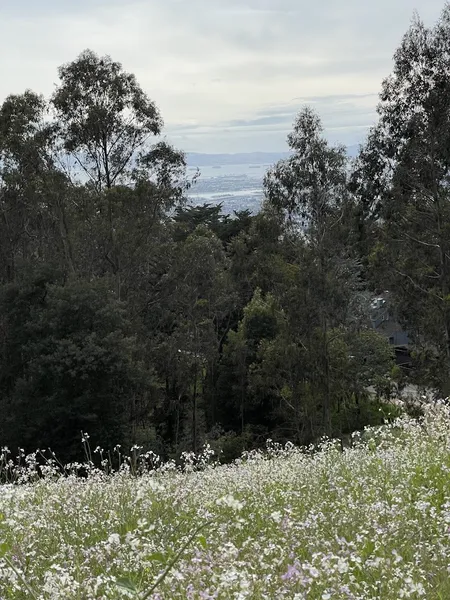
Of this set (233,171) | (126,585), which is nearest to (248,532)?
(126,585)

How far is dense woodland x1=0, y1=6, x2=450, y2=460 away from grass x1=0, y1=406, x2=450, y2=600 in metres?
14.3

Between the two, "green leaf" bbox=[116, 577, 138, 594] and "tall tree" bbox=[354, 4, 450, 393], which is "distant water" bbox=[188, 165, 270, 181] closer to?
"tall tree" bbox=[354, 4, 450, 393]

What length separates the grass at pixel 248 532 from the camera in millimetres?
2783

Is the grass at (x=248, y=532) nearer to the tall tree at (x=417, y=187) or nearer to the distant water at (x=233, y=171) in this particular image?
the tall tree at (x=417, y=187)

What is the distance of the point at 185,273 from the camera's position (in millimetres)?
27094

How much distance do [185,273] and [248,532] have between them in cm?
2292

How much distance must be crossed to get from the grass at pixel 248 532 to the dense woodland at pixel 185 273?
14.3 meters

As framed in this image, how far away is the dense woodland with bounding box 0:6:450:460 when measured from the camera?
20.3m

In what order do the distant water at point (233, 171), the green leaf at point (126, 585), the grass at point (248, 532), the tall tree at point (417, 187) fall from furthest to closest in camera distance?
the distant water at point (233, 171)
the tall tree at point (417, 187)
the grass at point (248, 532)
the green leaf at point (126, 585)

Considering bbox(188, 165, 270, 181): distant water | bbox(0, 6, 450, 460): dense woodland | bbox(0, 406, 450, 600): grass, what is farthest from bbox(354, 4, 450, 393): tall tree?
bbox(0, 406, 450, 600): grass

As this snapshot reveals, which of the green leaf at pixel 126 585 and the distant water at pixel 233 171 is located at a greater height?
the distant water at pixel 233 171

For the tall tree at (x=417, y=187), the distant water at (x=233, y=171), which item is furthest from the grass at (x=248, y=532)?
the distant water at (x=233, y=171)

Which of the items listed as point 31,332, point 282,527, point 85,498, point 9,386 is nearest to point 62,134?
point 31,332

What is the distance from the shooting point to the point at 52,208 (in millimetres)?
24984
